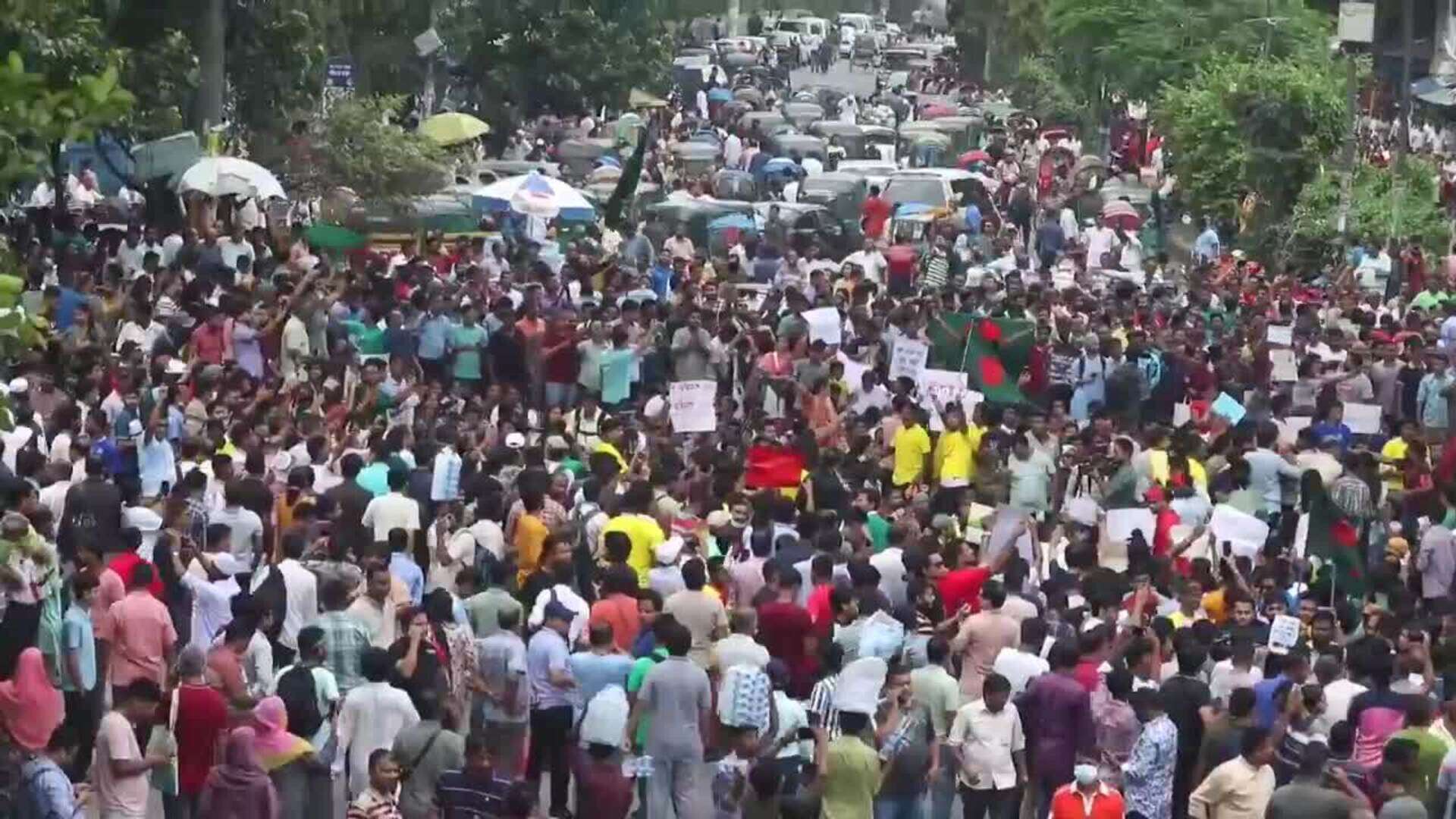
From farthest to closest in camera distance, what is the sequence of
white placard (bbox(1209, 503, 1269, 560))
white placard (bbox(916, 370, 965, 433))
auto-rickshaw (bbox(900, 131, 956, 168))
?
auto-rickshaw (bbox(900, 131, 956, 168)) → white placard (bbox(916, 370, 965, 433)) → white placard (bbox(1209, 503, 1269, 560))

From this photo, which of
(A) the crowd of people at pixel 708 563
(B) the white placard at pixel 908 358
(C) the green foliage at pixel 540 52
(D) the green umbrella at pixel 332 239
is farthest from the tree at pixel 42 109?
(C) the green foliage at pixel 540 52

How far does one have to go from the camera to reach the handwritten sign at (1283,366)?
78.1 feet

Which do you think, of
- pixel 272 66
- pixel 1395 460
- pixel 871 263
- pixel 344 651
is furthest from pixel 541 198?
pixel 344 651

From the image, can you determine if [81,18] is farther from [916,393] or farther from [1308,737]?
[1308,737]

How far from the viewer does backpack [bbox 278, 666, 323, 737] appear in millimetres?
12945

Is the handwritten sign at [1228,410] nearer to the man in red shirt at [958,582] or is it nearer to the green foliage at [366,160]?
the man in red shirt at [958,582]

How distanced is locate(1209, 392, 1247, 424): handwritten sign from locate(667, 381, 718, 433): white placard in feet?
10.7

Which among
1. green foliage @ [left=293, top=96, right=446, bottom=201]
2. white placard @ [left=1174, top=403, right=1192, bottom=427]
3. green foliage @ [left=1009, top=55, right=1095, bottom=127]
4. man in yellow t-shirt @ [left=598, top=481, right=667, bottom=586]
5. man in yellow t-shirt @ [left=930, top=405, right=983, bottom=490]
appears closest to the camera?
man in yellow t-shirt @ [left=598, top=481, right=667, bottom=586]

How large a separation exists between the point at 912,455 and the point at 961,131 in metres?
38.0

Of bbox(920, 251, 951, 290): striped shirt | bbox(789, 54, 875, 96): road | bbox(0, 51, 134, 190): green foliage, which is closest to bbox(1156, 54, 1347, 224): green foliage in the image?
bbox(920, 251, 951, 290): striped shirt

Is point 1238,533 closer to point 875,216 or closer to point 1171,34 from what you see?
point 875,216

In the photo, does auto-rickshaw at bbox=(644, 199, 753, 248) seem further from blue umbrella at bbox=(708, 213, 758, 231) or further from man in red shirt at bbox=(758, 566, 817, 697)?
man in red shirt at bbox=(758, 566, 817, 697)

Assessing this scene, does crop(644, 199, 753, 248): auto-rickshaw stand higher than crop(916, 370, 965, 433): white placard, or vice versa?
crop(916, 370, 965, 433): white placard

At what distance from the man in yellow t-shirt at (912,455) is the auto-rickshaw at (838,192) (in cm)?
1971
